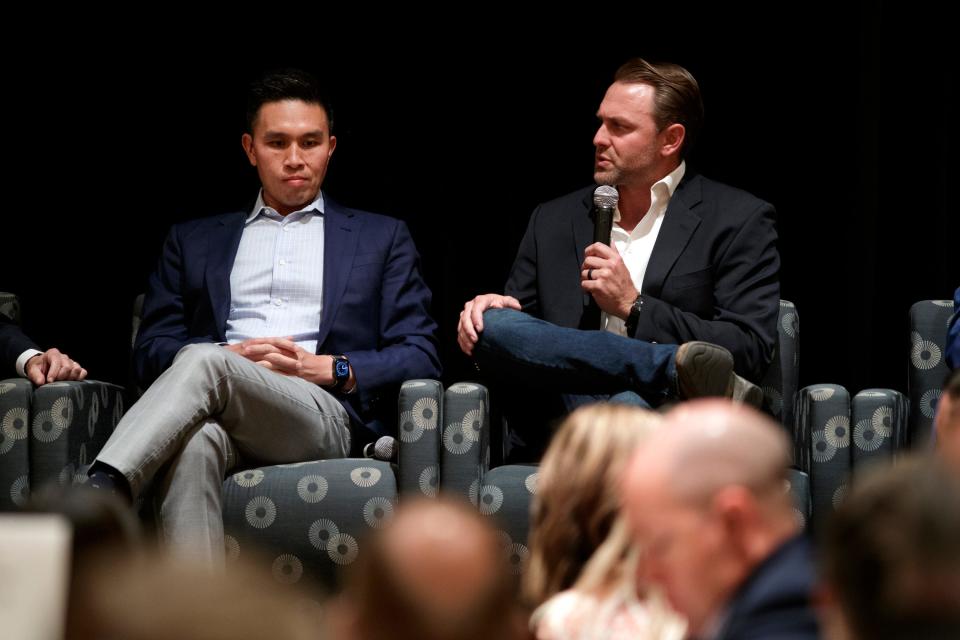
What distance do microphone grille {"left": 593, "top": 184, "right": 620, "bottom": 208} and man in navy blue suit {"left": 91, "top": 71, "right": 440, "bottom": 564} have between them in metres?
0.56

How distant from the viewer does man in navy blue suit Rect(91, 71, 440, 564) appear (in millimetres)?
3074

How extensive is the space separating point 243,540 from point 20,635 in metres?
1.70

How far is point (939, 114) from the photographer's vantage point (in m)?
3.79

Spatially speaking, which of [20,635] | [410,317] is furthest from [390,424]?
[20,635]

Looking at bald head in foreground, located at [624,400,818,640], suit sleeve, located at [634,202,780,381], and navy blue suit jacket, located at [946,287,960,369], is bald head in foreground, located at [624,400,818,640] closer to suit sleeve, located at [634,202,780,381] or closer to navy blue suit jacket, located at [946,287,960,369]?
navy blue suit jacket, located at [946,287,960,369]

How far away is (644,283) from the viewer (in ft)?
11.0

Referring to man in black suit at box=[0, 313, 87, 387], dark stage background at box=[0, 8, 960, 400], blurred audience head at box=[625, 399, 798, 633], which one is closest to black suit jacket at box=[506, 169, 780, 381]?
dark stage background at box=[0, 8, 960, 400]

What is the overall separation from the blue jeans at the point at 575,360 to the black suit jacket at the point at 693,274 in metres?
0.20

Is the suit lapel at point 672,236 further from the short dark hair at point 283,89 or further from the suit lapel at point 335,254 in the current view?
the short dark hair at point 283,89

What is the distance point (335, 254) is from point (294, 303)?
15cm

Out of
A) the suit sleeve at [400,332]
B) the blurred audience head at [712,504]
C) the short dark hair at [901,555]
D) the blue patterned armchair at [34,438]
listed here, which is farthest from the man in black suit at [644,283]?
the short dark hair at [901,555]

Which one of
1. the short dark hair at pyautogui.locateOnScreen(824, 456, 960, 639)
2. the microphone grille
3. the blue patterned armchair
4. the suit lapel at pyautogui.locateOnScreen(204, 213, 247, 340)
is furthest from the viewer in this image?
the suit lapel at pyautogui.locateOnScreen(204, 213, 247, 340)

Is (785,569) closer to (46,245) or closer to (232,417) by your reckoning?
(232,417)

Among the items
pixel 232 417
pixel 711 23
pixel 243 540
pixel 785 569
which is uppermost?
pixel 711 23
